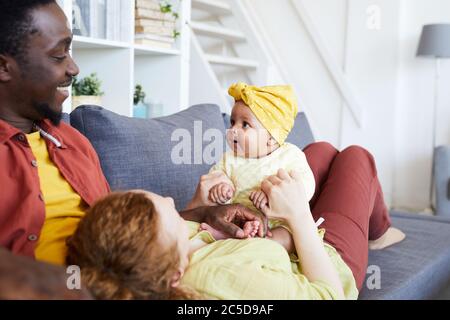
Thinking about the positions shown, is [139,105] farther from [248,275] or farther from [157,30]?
[248,275]

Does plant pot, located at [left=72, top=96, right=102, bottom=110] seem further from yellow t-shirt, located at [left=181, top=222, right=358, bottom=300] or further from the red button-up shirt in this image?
yellow t-shirt, located at [left=181, top=222, right=358, bottom=300]

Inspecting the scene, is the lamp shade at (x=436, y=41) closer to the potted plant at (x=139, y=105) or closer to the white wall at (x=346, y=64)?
the white wall at (x=346, y=64)

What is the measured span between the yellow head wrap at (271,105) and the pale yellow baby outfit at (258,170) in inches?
2.1

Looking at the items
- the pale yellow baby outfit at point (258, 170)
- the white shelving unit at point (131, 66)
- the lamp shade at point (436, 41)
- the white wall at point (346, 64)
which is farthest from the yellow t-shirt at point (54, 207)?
the white wall at point (346, 64)

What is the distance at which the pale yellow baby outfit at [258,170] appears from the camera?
1.43 m

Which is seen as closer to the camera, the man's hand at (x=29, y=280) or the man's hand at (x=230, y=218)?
the man's hand at (x=29, y=280)

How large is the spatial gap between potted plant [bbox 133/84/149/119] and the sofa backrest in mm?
884

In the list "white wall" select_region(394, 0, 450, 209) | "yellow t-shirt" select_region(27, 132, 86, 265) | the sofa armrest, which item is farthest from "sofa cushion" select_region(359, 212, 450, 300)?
"white wall" select_region(394, 0, 450, 209)

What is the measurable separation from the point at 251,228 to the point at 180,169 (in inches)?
22.0

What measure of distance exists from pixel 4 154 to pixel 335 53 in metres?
3.59

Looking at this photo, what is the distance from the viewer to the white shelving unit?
8.11ft

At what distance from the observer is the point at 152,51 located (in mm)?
2701

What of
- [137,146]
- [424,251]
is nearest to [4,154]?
[137,146]
